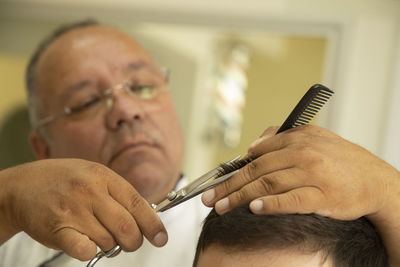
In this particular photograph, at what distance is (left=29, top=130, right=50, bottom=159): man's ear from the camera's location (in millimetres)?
1501

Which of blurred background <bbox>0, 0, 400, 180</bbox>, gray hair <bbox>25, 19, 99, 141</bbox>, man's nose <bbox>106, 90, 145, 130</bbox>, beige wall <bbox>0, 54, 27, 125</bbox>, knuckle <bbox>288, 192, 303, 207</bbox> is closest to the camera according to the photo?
knuckle <bbox>288, 192, 303, 207</bbox>

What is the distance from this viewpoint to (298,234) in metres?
0.67

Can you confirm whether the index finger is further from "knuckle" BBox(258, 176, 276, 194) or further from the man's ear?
the man's ear

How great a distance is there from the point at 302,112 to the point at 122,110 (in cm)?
67

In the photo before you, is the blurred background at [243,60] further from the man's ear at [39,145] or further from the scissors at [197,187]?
the scissors at [197,187]

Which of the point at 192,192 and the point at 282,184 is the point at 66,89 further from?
the point at 282,184

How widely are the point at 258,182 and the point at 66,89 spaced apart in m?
0.86

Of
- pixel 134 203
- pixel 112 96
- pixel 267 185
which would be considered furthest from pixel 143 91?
pixel 267 185

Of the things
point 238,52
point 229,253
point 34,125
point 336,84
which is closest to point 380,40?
point 336,84

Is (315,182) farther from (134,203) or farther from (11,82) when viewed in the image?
(11,82)

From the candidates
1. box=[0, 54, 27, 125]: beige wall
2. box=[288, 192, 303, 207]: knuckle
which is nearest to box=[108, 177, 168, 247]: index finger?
box=[288, 192, 303, 207]: knuckle

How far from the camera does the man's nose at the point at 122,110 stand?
1.26 meters

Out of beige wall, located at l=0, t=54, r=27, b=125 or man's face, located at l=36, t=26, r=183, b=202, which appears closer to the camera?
man's face, located at l=36, t=26, r=183, b=202

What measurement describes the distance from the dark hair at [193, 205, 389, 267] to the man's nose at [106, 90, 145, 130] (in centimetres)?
59
